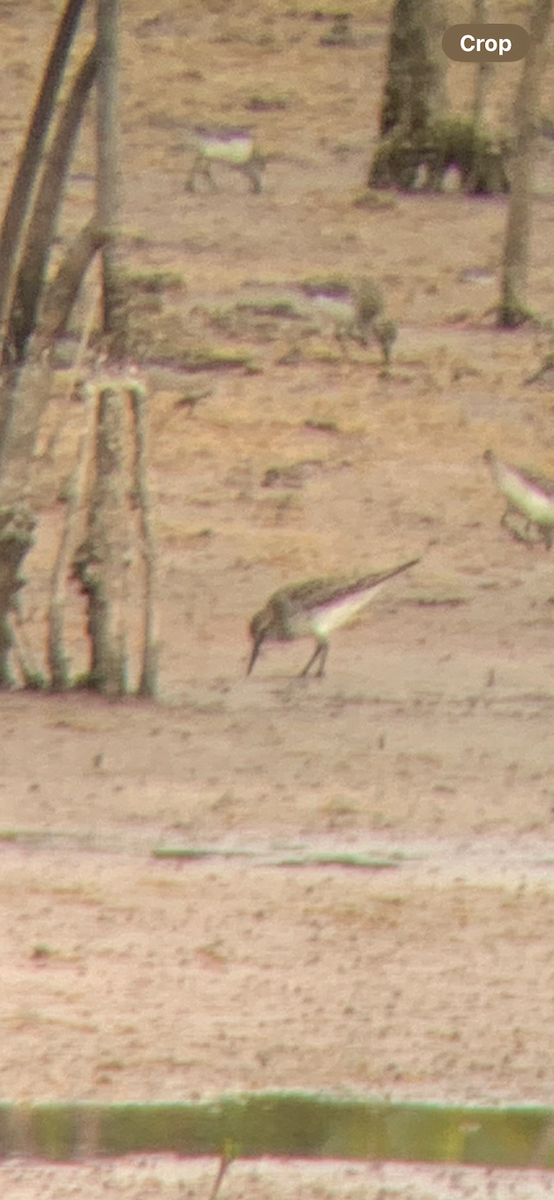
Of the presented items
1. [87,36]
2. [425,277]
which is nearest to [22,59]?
[87,36]

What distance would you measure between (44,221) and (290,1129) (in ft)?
13.3

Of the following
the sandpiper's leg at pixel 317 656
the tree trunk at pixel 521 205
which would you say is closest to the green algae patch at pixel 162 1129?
the sandpiper's leg at pixel 317 656

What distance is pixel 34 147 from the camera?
8.88 metres

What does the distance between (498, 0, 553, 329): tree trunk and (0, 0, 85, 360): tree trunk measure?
798 cm

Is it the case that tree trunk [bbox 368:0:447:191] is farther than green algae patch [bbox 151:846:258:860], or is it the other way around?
tree trunk [bbox 368:0:447:191]

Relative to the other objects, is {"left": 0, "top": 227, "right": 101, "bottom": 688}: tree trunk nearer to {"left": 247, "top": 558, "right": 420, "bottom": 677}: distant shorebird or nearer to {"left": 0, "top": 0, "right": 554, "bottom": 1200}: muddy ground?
{"left": 0, "top": 0, "right": 554, "bottom": 1200}: muddy ground

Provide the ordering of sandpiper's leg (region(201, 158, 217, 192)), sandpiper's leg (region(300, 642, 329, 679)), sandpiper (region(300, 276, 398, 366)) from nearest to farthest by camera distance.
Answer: sandpiper's leg (region(300, 642, 329, 679)) → sandpiper (region(300, 276, 398, 366)) → sandpiper's leg (region(201, 158, 217, 192))

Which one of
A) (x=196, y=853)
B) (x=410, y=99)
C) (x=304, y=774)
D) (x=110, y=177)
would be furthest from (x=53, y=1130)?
(x=410, y=99)

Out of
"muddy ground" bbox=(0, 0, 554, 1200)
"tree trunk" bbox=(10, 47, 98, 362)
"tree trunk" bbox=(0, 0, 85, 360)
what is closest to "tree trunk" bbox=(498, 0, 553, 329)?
"muddy ground" bbox=(0, 0, 554, 1200)

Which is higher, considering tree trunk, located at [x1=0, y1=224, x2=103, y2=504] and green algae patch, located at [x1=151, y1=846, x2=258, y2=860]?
tree trunk, located at [x1=0, y1=224, x2=103, y2=504]

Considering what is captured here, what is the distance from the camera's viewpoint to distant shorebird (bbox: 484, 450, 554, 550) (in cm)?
1209

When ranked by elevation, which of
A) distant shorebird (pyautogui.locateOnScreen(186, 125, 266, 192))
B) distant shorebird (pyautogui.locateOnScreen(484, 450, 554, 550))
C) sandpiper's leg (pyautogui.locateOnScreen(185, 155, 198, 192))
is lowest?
distant shorebird (pyautogui.locateOnScreen(484, 450, 554, 550))

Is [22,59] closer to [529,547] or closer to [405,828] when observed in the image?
[529,547]

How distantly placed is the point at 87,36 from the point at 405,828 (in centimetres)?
1994
